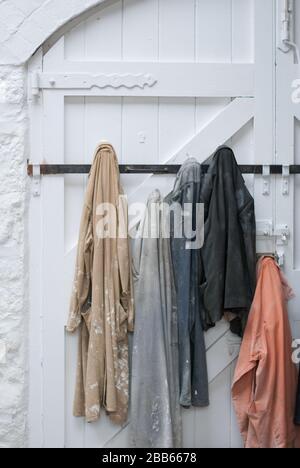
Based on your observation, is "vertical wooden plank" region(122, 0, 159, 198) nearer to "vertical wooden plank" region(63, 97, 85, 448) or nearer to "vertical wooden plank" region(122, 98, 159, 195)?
"vertical wooden plank" region(122, 98, 159, 195)

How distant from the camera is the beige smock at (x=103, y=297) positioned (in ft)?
A: 6.04

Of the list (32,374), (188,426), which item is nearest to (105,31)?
(32,374)

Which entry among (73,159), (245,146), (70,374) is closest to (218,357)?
(70,374)

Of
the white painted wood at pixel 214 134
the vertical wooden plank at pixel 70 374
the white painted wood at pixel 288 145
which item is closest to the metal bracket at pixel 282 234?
the white painted wood at pixel 288 145

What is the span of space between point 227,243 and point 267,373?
0.46 metres

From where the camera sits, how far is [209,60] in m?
1.97

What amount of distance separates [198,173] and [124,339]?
0.64 m

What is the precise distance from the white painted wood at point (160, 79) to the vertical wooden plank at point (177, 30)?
1.9 inches

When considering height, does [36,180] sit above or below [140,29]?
below

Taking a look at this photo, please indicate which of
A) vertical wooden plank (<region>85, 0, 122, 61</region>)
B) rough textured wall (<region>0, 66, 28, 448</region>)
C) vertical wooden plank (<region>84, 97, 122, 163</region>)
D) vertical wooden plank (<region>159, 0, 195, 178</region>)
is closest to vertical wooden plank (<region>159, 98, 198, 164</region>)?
vertical wooden plank (<region>159, 0, 195, 178</region>)

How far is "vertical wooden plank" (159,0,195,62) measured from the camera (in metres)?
1.96

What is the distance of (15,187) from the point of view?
1913 mm

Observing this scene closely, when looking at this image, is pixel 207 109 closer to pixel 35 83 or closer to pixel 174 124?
pixel 174 124

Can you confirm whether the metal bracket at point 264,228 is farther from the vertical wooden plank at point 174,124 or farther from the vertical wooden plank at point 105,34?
the vertical wooden plank at point 105,34
